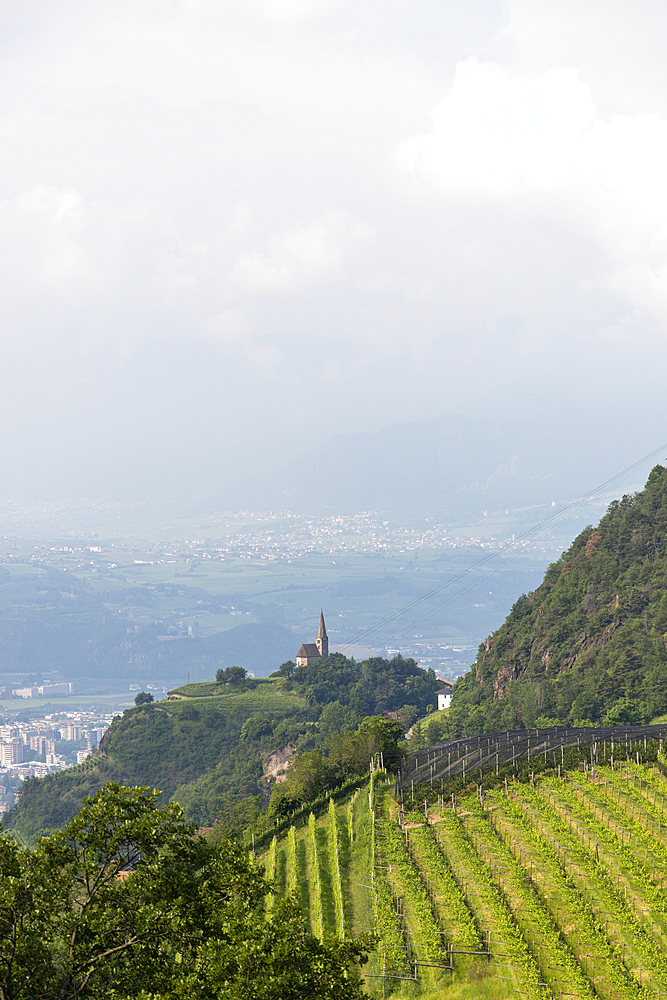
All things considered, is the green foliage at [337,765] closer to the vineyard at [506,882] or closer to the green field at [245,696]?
the vineyard at [506,882]

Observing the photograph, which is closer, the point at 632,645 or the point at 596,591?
the point at 632,645

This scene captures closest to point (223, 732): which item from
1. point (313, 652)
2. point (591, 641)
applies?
point (313, 652)

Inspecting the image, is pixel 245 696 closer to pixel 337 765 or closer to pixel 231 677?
pixel 231 677

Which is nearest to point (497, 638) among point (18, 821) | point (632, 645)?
point (632, 645)

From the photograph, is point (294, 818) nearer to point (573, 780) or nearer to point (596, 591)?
point (573, 780)

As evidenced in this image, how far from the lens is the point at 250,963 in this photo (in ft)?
55.1

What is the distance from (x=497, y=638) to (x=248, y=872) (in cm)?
8678

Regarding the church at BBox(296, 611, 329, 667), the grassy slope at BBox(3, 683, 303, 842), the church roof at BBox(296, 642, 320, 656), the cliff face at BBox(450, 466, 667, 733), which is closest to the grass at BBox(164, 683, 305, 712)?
the grassy slope at BBox(3, 683, 303, 842)

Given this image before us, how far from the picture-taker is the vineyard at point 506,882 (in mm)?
28281

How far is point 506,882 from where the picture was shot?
110 ft

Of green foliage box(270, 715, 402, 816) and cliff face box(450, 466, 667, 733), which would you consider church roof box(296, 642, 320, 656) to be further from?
green foliage box(270, 715, 402, 816)

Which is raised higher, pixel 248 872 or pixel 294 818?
pixel 248 872

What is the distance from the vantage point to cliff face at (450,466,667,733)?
75.5m

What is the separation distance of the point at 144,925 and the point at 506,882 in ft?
63.8
